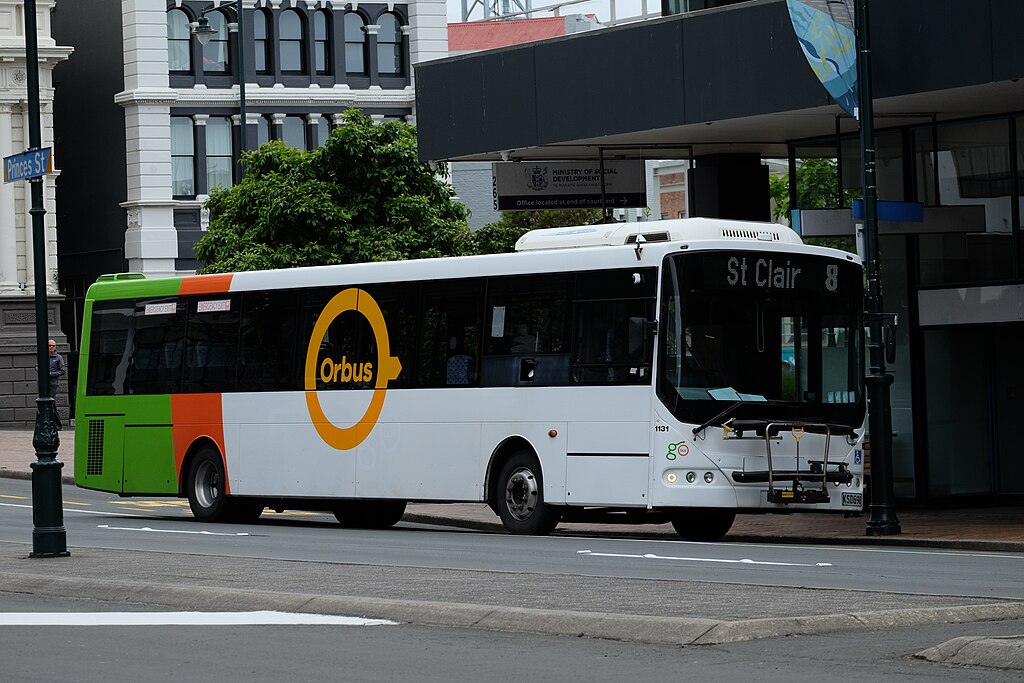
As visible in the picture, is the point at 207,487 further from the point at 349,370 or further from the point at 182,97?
the point at 182,97

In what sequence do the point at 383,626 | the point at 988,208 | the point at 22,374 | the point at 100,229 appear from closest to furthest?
the point at 383,626, the point at 988,208, the point at 22,374, the point at 100,229

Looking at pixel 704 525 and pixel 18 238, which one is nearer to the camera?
pixel 704 525

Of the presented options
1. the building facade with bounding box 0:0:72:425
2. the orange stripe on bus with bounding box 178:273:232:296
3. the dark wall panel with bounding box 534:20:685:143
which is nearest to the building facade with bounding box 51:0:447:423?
the building facade with bounding box 0:0:72:425

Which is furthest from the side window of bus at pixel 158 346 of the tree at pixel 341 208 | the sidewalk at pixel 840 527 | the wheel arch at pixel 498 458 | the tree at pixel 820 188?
the tree at pixel 341 208

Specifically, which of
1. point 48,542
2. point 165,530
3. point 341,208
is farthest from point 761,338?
point 341,208

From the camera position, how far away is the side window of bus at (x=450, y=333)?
2123 cm

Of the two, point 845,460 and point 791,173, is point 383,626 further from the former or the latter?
point 791,173

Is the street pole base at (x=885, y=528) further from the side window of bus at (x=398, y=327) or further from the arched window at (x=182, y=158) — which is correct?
the arched window at (x=182, y=158)

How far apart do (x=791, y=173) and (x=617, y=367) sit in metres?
6.80

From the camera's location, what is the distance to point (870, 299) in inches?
795

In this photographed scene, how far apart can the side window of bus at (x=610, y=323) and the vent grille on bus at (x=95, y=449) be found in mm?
8285

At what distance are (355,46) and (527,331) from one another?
3861cm

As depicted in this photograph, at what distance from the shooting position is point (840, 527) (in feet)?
73.4

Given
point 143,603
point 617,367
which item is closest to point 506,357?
point 617,367
